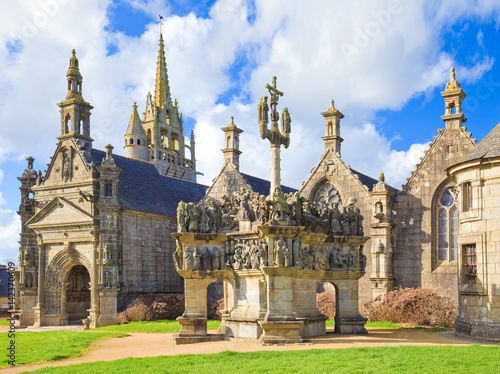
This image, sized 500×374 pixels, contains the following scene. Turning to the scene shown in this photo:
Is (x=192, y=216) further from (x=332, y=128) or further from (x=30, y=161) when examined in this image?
(x=30, y=161)

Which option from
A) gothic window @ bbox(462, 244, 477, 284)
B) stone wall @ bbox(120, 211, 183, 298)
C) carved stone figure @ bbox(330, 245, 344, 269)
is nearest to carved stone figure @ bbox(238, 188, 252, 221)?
carved stone figure @ bbox(330, 245, 344, 269)

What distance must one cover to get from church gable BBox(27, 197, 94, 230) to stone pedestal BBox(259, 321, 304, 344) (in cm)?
1769

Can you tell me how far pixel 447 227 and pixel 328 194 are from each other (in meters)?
6.38

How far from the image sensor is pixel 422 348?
14648mm

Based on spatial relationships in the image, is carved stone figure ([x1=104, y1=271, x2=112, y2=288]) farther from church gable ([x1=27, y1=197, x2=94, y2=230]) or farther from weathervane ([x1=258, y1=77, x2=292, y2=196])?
weathervane ([x1=258, y1=77, x2=292, y2=196])

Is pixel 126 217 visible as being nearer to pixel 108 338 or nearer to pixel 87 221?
pixel 87 221

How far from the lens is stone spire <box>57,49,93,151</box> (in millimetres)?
33844

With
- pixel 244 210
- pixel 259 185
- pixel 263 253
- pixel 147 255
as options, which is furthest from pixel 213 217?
pixel 259 185

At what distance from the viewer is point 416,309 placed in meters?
24.5

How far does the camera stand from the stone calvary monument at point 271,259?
16703mm

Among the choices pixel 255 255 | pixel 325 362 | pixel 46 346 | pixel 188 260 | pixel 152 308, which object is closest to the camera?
pixel 325 362

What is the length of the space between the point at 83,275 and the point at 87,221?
5.84 metres

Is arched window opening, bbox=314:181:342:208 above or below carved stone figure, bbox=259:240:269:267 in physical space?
above

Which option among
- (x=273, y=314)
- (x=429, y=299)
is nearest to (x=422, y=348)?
(x=273, y=314)
